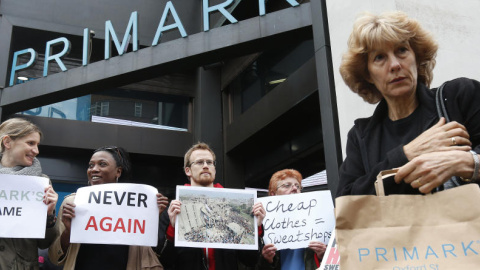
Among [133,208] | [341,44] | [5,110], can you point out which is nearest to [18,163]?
[133,208]

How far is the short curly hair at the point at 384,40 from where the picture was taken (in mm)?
1938

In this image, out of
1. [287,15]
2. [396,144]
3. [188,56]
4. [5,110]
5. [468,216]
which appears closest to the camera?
[468,216]

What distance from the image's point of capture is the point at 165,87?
11.8m

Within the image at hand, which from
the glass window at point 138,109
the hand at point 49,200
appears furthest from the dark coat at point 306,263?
the glass window at point 138,109

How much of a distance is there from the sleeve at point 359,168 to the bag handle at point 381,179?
6 cm

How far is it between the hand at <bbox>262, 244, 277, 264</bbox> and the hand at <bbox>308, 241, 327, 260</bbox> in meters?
0.28

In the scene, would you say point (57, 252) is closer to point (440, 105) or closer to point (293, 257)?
point (293, 257)

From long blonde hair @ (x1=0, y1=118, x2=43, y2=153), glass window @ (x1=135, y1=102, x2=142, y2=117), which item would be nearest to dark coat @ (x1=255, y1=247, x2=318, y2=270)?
long blonde hair @ (x1=0, y1=118, x2=43, y2=153)

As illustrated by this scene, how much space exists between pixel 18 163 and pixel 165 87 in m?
8.61

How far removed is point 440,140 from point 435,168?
0.39ft

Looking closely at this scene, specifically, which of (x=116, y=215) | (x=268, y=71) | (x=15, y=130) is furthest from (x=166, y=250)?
(x=268, y=71)

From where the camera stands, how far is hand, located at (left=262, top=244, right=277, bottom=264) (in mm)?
3539

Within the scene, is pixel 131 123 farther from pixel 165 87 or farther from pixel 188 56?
pixel 188 56

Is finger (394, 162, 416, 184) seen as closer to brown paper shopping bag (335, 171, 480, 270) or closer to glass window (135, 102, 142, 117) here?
brown paper shopping bag (335, 171, 480, 270)
